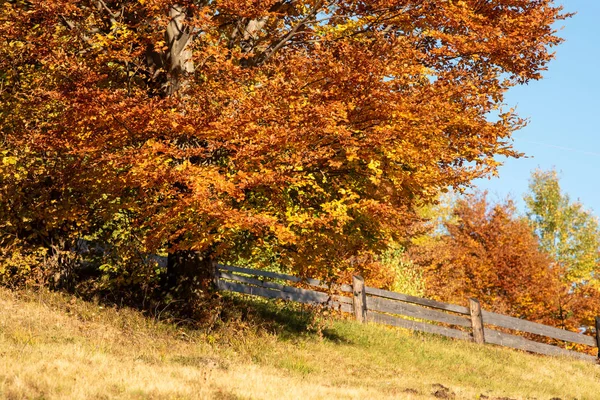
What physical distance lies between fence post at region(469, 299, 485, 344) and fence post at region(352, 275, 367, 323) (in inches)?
148

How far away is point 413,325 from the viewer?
20.2 meters

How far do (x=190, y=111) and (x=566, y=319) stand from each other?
85.7 feet

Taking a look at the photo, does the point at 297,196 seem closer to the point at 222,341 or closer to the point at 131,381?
the point at 222,341

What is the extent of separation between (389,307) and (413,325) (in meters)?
1.13

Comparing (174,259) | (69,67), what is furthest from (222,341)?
(69,67)

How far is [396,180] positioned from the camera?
12906 mm

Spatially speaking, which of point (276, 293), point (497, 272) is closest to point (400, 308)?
point (276, 293)

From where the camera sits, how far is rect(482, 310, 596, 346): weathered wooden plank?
21062 mm

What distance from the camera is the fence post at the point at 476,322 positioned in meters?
21.0

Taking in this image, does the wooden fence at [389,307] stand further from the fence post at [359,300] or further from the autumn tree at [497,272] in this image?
the autumn tree at [497,272]

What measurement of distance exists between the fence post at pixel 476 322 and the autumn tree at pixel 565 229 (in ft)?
91.4

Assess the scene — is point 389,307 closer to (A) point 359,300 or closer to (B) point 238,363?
(A) point 359,300

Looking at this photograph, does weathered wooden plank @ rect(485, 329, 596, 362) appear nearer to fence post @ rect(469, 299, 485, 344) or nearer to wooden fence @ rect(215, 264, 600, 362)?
wooden fence @ rect(215, 264, 600, 362)

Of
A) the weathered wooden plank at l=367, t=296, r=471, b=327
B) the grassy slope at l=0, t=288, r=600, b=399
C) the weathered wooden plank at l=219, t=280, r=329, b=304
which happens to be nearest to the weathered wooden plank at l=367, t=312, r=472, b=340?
the weathered wooden plank at l=367, t=296, r=471, b=327
